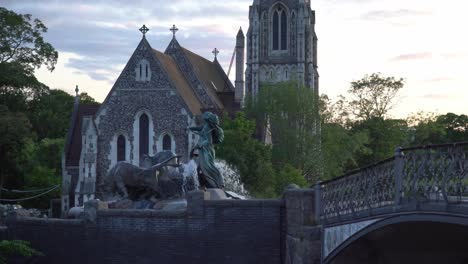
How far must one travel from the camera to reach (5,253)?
69.2 feet

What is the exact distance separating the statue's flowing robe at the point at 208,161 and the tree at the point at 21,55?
825 inches

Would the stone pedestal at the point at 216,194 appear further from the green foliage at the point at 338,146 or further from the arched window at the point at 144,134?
the green foliage at the point at 338,146

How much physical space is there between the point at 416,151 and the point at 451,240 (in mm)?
3620

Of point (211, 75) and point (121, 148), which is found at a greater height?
point (211, 75)

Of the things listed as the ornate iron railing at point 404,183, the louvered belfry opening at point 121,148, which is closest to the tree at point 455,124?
the louvered belfry opening at point 121,148

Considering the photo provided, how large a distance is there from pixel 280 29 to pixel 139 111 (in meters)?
22.2

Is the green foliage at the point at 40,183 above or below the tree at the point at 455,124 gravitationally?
below

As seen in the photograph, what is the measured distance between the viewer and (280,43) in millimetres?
60906

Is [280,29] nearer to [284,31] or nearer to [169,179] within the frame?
[284,31]

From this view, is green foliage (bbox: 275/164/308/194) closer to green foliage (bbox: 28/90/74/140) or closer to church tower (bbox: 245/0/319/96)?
church tower (bbox: 245/0/319/96)

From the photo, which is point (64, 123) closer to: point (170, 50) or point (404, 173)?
point (170, 50)

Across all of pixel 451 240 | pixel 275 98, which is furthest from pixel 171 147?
pixel 451 240


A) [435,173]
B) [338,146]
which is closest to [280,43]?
[338,146]

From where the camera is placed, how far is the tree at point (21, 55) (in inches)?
1599
